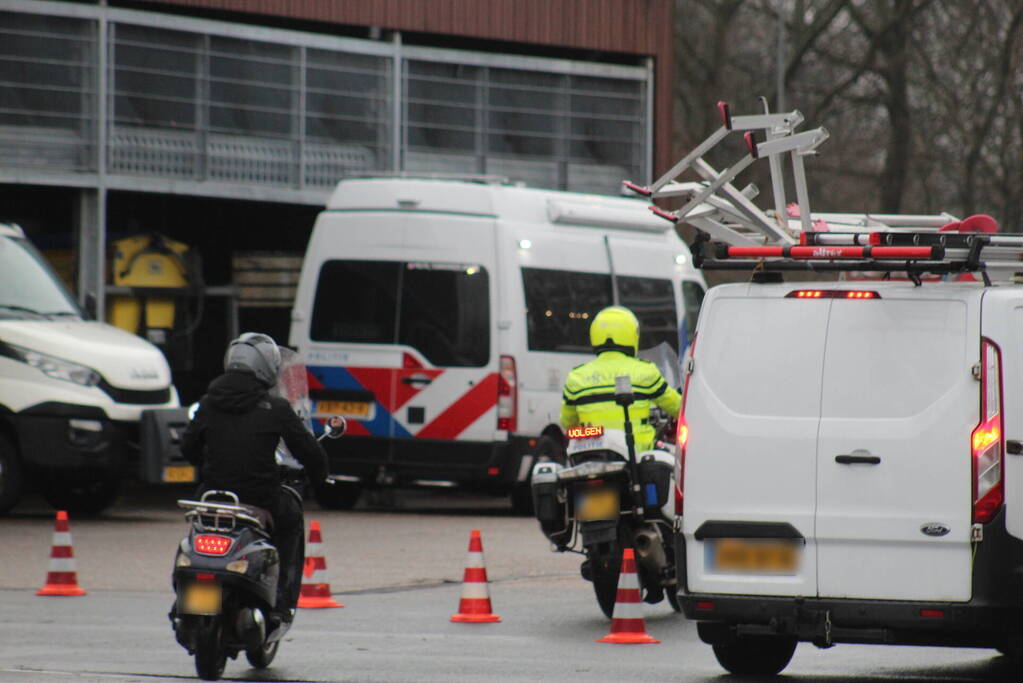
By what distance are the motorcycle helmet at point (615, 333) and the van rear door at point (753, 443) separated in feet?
9.34

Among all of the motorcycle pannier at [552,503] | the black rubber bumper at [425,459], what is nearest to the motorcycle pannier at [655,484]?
the motorcycle pannier at [552,503]

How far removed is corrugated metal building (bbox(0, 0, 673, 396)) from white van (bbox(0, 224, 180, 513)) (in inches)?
131

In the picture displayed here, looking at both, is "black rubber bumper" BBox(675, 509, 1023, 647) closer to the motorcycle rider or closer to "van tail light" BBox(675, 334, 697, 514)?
"van tail light" BBox(675, 334, 697, 514)

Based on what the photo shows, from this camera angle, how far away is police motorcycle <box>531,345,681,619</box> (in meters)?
11.4

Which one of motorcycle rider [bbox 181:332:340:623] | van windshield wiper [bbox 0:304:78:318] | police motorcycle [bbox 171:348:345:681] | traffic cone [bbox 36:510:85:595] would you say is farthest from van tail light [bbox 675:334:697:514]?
van windshield wiper [bbox 0:304:78:318]

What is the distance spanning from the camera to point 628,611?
10.6 metres

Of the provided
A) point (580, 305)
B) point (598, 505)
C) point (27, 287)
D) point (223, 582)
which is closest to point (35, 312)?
→ point (27, 287)

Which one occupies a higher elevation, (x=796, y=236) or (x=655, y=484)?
(x=796, y=236)

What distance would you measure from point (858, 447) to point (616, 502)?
3.07 metres

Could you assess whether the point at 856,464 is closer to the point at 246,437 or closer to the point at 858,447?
the point at 858,447

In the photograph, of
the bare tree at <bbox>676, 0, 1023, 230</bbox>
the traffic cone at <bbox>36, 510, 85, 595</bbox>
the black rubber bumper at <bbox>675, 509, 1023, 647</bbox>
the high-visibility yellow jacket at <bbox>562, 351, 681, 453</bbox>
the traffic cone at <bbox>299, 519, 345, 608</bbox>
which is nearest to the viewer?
the black rubber bumper at <bbox>675, 509, 1023, 647</bbox>

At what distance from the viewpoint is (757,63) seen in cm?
4103

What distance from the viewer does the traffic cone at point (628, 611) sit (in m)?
10.6

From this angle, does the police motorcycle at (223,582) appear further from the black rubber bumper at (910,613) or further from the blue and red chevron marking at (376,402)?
the blue and red chevron marking at (376,402)
